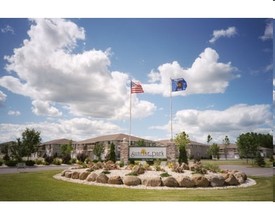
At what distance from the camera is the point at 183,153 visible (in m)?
16.5

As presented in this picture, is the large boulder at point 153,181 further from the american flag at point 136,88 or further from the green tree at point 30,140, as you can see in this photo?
the green tree at point 30,140

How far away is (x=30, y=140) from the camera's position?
1091 inches

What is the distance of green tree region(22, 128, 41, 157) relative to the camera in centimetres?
2620

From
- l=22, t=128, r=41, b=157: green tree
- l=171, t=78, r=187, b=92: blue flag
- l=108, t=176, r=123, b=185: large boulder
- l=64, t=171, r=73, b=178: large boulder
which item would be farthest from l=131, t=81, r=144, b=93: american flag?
l=22, t=128, r=41, b=157: green tree

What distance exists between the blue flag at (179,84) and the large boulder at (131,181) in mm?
6775

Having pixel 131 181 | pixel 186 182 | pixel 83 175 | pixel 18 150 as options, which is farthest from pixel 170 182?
pixel 18 150

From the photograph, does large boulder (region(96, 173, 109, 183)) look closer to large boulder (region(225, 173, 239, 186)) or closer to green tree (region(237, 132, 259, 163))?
large boulder (region(225, 173, 239, 186))

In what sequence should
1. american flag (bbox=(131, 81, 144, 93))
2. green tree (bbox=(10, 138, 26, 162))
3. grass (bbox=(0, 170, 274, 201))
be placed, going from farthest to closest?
green tree (bbox=(10, 138, 26, 162))
american flag (bbox=(131, 81, 144, 93))
grass (bbox=(0, 170, 274, 201))

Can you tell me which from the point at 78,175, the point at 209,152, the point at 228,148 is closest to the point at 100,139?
the point at 209,152

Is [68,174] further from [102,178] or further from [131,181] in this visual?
[131,181]

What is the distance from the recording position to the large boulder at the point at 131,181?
1072 cm

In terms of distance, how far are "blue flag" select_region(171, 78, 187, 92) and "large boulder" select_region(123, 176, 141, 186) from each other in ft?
22.2

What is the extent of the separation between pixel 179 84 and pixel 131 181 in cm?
716
